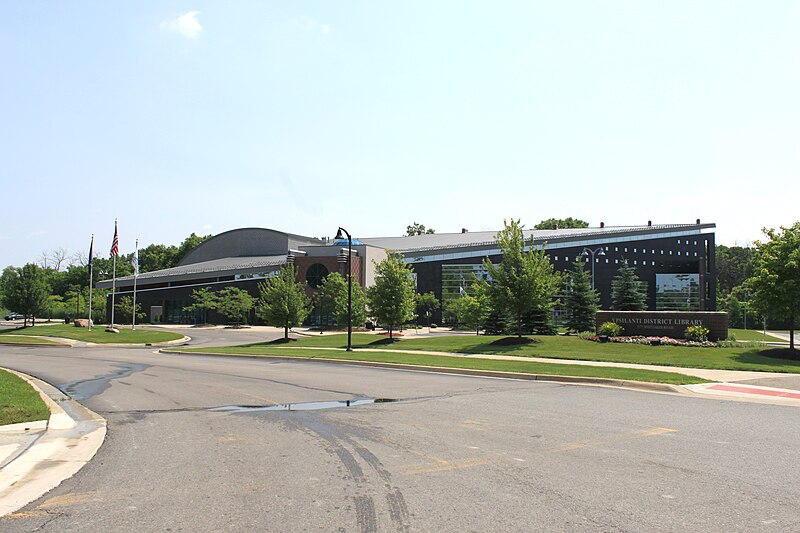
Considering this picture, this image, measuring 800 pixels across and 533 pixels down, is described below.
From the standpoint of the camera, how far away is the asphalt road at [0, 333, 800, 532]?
526 centimetres

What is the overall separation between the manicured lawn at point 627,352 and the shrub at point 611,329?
4.83ft

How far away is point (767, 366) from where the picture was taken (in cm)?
2050

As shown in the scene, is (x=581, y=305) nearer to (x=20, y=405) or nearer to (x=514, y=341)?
(x=514, y=341)

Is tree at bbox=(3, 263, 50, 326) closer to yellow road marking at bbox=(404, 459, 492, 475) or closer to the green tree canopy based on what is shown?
the green tree canopy

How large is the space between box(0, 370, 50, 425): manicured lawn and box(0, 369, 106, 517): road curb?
0.82 feet

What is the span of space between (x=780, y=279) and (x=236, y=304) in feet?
199

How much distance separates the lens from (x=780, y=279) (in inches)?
968

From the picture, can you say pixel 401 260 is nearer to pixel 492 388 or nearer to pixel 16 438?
pixel 492 388

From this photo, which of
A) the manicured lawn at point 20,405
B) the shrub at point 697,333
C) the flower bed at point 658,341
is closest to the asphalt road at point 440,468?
the manicured lawn at point 20,405

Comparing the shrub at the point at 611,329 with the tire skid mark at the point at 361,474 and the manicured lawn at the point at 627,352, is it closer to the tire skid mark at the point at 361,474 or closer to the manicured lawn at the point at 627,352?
the manicured lawn at the point at 627,352

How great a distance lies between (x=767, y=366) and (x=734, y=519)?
18.1 meters

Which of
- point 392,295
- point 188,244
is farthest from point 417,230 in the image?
point 392,295

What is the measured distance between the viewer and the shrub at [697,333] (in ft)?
93.1

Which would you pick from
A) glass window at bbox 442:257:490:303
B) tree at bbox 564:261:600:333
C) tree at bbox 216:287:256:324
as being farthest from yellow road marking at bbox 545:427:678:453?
tree at bbox 216:287:256:324
